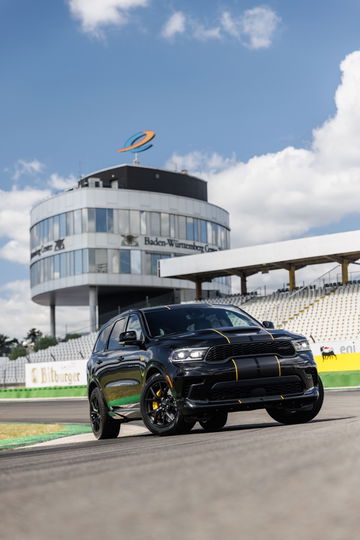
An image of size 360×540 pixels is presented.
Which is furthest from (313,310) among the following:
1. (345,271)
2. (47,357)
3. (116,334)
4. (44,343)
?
(116,334)

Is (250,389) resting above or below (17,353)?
A: below

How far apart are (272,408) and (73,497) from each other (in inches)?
271

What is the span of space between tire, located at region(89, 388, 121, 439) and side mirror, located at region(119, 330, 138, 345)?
1472mm

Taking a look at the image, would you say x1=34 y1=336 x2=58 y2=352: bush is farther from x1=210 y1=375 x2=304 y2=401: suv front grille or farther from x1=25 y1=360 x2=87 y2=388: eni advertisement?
x1=210 y1=375 x2=304 y2=401: suv front grille

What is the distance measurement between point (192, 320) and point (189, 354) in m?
1.47

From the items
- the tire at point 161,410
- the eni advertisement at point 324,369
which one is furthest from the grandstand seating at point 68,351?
the tire at point 161,410

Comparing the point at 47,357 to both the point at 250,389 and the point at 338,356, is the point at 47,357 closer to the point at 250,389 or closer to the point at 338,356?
the point at 338,356

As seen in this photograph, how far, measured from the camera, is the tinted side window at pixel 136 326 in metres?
11.0

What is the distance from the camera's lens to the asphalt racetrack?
3.02 metres

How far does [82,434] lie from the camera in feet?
45.9

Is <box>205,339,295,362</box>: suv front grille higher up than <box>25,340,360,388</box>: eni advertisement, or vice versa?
<box>205,339,295,362</box>: suv front grille

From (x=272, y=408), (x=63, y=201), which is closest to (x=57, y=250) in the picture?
(x=63, y=201)

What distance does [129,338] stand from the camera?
10.6 meters

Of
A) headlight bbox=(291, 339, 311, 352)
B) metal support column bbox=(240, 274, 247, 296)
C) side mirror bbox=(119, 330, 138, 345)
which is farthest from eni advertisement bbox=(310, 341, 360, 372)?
side mirror bbox=(119, 330, 138, 345)
